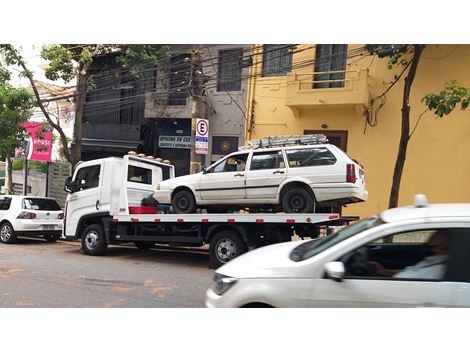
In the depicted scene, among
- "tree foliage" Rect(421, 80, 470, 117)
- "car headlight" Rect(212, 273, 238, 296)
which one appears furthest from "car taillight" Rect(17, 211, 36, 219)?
"tree foliage" Rect(421, 80, 470, 117)

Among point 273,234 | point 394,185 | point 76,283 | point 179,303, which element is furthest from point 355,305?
point 394,185

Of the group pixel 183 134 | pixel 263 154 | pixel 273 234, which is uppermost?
pixel 183 134

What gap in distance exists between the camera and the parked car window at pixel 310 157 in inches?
287

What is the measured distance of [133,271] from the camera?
26.0 feet

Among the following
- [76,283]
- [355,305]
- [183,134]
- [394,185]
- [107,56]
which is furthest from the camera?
[107,56]

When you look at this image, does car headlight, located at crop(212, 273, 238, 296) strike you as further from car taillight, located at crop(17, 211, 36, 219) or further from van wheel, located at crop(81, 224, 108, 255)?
car taillight, located at crop(17, 211, 36, 219)

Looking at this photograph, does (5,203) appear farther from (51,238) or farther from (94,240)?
(94,240)

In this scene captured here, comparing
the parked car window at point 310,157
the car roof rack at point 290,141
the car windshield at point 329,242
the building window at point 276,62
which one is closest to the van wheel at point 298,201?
the parked car window at point 310,157

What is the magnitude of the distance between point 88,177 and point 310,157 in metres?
5.16

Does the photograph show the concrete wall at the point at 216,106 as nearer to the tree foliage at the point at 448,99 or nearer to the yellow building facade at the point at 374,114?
the yellow building facade at the point at 374,114

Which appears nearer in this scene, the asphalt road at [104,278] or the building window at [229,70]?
the asphalt road at [104,278]

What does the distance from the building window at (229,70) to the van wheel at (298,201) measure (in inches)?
296

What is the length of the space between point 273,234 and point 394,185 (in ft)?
10.5

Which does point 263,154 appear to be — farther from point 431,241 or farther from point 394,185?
point 431,241
